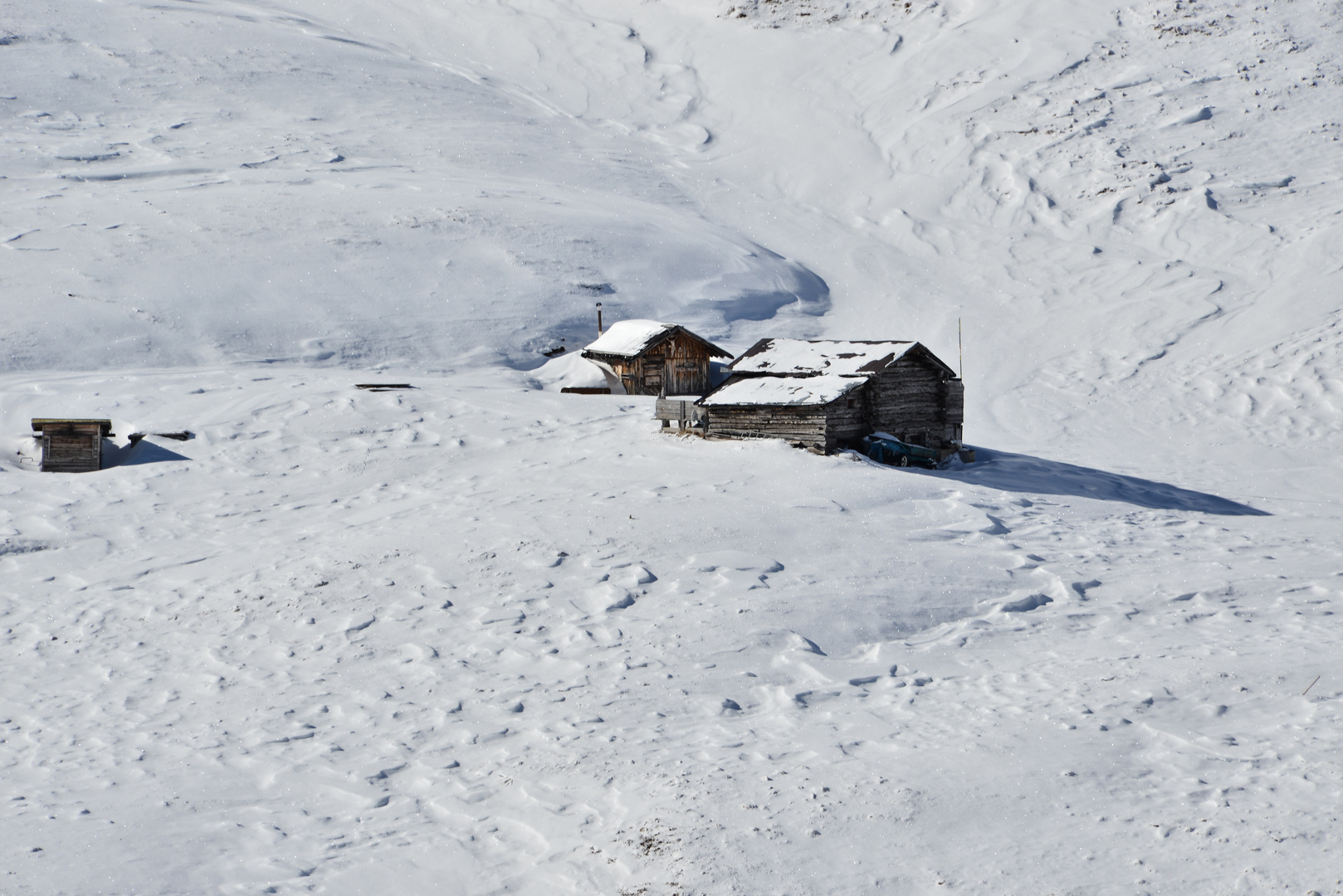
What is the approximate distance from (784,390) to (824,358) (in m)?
2.10

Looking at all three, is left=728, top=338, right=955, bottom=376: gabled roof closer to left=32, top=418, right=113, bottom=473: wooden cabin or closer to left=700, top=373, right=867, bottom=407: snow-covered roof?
left=700, top=373, right=867, bottom=407: snow-covered roof

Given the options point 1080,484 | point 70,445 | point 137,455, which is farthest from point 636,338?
point 70,445

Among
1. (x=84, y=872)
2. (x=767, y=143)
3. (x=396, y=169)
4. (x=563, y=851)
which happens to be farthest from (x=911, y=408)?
(x=767, y=143)

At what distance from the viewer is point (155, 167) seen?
4488 centimetres

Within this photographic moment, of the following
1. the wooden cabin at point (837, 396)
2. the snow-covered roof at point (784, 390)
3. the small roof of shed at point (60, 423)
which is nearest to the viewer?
the small roof of shed at point (60, 423)

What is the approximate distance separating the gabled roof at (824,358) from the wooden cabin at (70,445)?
1417cm

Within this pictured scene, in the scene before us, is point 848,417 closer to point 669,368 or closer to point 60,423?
point 669,368

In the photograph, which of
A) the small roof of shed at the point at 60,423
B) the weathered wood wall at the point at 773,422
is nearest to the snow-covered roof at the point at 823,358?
the weathered wood wall at the point at 773,422

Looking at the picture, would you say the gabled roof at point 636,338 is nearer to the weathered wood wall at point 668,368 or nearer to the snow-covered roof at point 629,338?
the snow-covered roof at point 629,338

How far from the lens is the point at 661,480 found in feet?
71.0

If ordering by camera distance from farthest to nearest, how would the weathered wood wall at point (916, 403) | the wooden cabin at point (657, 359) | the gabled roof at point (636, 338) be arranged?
the wooden cabin at point (657, 359), the gabled roof at point (636, 338), the weathered wood wall at point (916, 403)

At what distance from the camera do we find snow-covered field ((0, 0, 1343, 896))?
10781 millimetres

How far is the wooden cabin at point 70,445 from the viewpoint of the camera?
23.2 metres

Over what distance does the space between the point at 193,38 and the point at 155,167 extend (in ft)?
52.6
